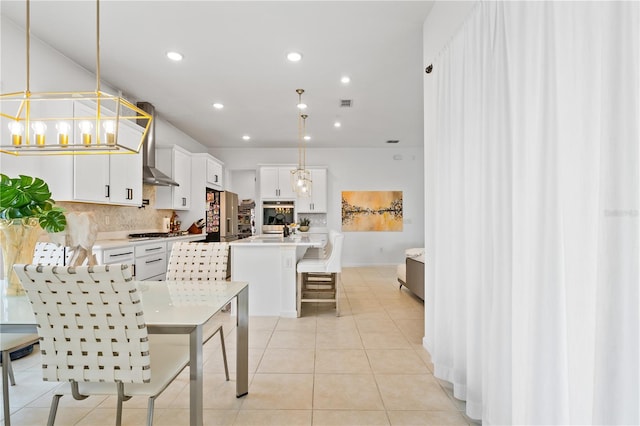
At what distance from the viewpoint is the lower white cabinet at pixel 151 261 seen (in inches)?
157

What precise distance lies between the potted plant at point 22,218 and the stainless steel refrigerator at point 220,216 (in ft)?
14.9

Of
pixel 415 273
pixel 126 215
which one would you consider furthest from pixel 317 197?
pixel 126 215

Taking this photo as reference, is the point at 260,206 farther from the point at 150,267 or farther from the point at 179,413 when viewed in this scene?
the point at 179,413

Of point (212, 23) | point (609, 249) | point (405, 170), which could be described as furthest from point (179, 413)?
point (405, 170)

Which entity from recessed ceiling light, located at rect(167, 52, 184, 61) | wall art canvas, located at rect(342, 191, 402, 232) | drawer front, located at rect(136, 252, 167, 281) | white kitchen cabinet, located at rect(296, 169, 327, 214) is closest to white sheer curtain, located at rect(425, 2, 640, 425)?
recessed ceiling light, located at rect(167, 52, 184, 61)

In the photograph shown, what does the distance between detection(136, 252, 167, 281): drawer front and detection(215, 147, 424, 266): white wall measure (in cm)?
371

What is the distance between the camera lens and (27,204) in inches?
65.0

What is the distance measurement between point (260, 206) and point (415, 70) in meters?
4.70

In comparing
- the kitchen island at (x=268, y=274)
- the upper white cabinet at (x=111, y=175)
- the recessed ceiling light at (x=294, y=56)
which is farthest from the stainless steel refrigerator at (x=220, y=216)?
the recessed ceiling light at (x=294, y=56)

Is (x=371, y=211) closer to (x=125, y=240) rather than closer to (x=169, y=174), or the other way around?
(x=169, y=174)

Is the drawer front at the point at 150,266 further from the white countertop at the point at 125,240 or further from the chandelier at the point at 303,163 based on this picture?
the chandelier at the point at 303,163

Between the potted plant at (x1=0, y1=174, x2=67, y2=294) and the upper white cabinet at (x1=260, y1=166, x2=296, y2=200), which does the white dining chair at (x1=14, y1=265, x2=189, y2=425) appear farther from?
the upper white cabinet at (x1=260, y1=166, x2=296, y2=200)

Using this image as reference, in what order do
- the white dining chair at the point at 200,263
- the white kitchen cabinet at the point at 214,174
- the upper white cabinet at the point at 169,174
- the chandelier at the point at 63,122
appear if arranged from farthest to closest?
the white kitchen cabinet at the point at 214,174, the upper white cabinet at the point at 169,174, the white dining chair at the point at 200,263, the chandelier at the point at 63,122

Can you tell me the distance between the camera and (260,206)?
7.42 m
